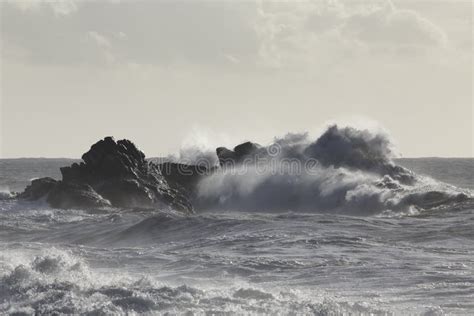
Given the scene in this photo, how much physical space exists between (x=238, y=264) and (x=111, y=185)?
57.3 feet

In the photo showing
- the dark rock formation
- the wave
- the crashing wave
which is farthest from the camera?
the dark rock formation

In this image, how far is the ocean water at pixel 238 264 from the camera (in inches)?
527

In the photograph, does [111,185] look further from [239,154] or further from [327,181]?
[239,154]

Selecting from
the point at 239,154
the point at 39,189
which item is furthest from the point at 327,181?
the point at 39,189

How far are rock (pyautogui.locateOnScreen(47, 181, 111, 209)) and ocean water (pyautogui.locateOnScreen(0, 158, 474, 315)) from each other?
2.71 m

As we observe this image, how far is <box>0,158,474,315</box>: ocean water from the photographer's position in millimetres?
13398

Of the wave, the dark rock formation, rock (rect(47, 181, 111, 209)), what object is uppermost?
the dark rock formation

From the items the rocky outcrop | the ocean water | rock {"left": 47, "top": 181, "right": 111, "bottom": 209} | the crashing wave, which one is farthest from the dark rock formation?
the ocean water

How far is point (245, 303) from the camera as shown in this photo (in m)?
13.4

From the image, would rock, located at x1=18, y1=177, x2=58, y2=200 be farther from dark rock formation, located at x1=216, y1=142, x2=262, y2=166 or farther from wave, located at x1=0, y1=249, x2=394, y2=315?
wave, located at x1=0, y1=249, x2=394, y2=315

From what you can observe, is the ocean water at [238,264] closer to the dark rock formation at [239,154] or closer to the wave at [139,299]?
the wave at [139,299]

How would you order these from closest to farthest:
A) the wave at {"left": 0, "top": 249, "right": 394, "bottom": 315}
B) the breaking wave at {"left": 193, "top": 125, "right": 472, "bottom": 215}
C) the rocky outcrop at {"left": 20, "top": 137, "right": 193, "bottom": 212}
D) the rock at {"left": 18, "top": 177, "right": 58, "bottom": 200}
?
the wave at {"left": 0, "top": 249, "right": 394, "bottom": 315}
the breaking wave at {"left": 193, "top": 125, "right": 472, "bottom": 215}
the rocky outcrop at {"left": 20, "top": 137, "right": 193, "bottom": 212}
the rock at {"left": 18, "top": 177, "right": 58, "bottom": 200}

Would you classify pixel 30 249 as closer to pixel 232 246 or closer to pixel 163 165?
pixel 232 246

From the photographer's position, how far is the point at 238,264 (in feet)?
60.4
